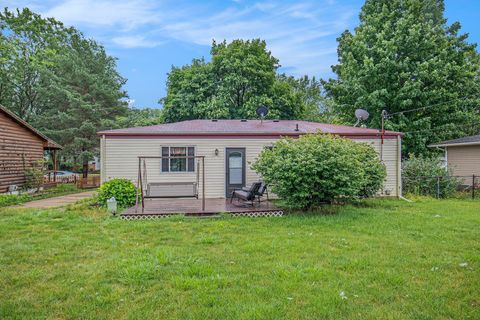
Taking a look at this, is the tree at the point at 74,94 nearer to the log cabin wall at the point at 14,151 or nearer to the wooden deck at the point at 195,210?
the log cabin wall at the point at 14,151

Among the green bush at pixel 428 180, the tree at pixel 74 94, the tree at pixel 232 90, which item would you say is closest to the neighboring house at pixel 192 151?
the green bush at pixel 428 180

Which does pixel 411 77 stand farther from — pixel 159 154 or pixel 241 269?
pixel 241 269

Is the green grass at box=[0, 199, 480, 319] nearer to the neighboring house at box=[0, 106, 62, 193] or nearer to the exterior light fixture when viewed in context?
the exterior light fixture

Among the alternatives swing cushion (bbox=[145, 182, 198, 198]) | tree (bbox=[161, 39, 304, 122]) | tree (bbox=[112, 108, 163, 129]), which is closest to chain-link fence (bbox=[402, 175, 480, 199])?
swing cushion (bbox=[145, 182, 198, 198])

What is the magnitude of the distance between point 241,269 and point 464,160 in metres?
16.6

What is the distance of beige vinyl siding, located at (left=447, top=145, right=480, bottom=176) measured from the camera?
1605 centimetres

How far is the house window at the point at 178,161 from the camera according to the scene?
38.9 feet

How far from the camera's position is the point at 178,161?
12.0m

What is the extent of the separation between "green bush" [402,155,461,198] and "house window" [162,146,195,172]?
8578 mm

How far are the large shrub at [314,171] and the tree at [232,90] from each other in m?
13.6

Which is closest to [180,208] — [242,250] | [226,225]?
[226,225]

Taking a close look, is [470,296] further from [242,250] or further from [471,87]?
[471,87]

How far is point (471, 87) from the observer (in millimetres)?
19578

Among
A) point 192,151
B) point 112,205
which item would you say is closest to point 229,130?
point 192,151
